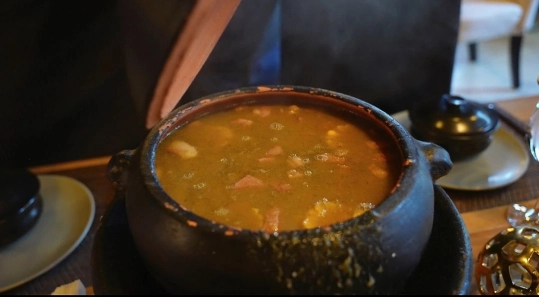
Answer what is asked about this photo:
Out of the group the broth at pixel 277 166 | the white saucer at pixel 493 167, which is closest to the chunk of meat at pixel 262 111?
the broth at pixel 277 166

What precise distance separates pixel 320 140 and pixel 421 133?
74 centimetres

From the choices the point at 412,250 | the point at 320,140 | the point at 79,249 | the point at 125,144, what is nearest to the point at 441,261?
the point at 412,250

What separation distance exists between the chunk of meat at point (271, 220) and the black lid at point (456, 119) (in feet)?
3.08

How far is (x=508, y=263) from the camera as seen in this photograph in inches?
40.9

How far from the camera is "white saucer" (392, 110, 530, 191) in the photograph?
145cm

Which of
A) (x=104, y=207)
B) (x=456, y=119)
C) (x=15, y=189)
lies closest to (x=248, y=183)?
(x=104, y=207)

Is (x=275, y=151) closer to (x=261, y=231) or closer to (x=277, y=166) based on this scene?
(x=277, y=166)

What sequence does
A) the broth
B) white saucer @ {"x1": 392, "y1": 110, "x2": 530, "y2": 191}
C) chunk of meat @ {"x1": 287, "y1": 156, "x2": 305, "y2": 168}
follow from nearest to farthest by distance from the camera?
the broth → chunk of meat @ {"x1": 287, "y1": 156, "x2": 305, "y2": 168} → white saucer @ {"x1": 392, "y1": 110, "x2": 530, "y2": 191}

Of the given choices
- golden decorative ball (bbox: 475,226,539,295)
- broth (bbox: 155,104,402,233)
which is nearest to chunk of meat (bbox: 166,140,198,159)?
broth (bbox: 155,104,402,233)

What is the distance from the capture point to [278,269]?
2.06 ft

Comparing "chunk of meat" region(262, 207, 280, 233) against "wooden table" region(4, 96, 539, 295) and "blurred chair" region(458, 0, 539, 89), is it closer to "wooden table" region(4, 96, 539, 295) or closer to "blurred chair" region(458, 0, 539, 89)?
"wooden table" region(4, 96, 539, 295)

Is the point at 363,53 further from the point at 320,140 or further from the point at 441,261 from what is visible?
the point at 441,261

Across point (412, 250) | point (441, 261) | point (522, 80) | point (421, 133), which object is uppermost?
point (412, 250)

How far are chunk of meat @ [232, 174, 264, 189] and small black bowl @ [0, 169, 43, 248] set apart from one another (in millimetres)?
800
